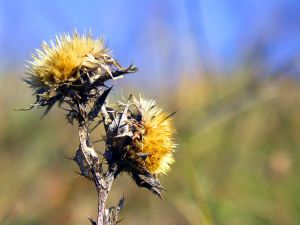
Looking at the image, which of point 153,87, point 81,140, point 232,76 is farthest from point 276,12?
point 81,140

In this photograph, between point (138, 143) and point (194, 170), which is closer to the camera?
point (138, 143)

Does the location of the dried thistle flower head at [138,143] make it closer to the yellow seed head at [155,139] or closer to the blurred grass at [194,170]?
the yellow seed head at [155,139]

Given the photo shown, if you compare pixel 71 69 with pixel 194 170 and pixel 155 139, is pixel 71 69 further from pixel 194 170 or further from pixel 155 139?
pixel 194 170

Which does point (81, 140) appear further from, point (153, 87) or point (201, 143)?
point (153, 87)

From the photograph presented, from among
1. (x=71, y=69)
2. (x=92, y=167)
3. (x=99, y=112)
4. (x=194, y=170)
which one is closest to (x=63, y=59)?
(x=71, y=69)

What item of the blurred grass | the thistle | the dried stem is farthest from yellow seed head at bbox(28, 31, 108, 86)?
the blurred grass

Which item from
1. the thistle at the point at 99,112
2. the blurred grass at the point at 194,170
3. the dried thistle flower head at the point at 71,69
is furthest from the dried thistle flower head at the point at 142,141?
the blurred grass at the point at 194,170
